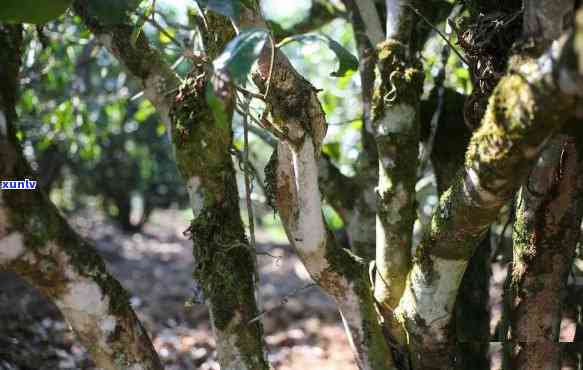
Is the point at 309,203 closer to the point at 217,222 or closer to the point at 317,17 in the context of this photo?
the point at 217,222

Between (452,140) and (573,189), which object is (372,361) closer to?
(573,189)

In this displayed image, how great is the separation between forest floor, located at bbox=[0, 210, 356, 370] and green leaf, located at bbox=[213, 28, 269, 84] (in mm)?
785

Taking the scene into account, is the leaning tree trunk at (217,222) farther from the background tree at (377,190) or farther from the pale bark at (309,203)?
the pale bark at (309,203)

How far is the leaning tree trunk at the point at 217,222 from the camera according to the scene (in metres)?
1.57

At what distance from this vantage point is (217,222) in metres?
1.59

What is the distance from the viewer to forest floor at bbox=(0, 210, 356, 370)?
305 cm

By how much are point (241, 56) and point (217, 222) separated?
2.26 ft

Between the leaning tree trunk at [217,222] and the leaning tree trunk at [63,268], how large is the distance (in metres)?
0.20

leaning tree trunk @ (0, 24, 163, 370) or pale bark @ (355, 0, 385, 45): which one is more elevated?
pale bark @ (355, 0, 385, 45)

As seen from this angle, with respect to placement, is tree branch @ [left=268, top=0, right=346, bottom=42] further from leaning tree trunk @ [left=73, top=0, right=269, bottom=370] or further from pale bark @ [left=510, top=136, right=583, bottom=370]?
pale bark @ [left=510, top=136, right=583, bottom=370]

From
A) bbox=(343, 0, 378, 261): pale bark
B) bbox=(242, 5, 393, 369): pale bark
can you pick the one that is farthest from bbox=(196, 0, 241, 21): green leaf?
bbox=(343, 0, 378, 261): pale bark

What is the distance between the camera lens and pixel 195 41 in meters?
2.34

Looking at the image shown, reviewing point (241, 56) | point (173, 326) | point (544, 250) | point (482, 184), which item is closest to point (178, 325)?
point (173, 326)

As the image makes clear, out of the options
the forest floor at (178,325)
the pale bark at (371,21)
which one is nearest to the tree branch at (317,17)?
the pale bark at (371,21)
